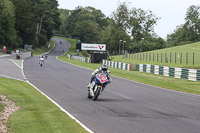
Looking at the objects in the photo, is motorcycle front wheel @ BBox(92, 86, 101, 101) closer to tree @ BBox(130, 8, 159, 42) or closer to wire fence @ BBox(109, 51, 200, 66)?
wire fence @ BBox(109, 51, 200, 66)

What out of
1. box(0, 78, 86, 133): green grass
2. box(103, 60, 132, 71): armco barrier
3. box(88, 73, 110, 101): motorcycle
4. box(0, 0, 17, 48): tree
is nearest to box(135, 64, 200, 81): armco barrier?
box(103, 60, 132, 71): armco barrier

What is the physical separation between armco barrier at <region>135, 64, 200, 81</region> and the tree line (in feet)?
185

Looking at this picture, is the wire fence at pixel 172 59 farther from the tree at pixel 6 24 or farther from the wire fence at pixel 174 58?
the tree at pixel 6 24

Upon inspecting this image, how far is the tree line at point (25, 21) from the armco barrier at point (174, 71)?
56402 mm

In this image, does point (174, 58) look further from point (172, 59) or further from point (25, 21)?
point (25, 21)

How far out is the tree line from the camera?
3520 inches

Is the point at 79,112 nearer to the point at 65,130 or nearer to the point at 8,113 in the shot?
the point at 8,113

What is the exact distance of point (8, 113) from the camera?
10484mm

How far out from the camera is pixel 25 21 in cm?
10912

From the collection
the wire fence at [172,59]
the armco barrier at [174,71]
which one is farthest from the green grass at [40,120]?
the wire fence at [172,59]

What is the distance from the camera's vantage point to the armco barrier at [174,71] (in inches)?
1187

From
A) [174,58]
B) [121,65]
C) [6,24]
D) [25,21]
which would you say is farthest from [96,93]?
[25,21]

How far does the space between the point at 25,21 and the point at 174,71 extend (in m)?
82.9

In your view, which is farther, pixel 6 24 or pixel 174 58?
pixel 6 24
